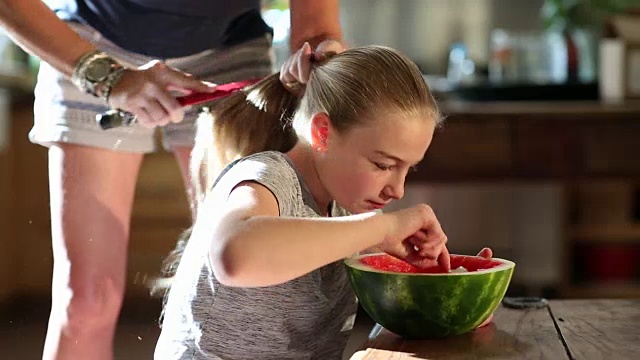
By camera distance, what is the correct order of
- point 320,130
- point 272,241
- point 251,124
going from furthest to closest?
point 251,124 < point 320,130 < point 272,241

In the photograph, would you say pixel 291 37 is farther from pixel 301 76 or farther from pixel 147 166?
pixel 147 166

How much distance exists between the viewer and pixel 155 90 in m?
1.34

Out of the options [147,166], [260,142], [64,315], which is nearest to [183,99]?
[260,142]

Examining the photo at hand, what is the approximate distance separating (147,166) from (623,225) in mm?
1755

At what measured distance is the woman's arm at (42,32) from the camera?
4.61 feet

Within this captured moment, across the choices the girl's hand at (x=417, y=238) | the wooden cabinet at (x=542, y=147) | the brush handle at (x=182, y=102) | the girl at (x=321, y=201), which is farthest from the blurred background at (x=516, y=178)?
the girl's hand at (x=417, y=238)

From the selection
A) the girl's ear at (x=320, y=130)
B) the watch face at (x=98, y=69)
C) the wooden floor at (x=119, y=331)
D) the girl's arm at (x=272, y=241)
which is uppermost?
the watch face at (x=98, y=69)

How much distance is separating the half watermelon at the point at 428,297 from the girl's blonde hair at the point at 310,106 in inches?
8.1

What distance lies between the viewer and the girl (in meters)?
1.19

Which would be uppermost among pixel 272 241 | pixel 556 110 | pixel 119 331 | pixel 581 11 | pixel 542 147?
pixel 272 241

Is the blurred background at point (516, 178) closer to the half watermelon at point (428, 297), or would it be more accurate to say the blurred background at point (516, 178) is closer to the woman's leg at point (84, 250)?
the woman's leg at point (84, 250)

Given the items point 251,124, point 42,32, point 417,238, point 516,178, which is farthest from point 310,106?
point 516,178

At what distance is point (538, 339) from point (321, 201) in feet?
1.13

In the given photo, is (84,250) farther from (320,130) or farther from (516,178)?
(516,178)
